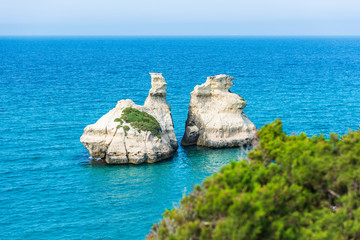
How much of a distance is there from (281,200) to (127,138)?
28.9 m

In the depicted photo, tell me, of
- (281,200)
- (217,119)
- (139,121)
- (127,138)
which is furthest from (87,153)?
(281,200)

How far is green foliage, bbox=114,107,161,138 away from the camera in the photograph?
4909 cm

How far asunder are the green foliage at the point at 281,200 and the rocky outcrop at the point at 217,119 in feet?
89.4

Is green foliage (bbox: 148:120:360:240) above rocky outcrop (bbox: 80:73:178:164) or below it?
above

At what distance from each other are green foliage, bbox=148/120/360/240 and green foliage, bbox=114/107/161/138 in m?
24.5

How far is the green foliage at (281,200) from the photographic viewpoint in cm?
1997

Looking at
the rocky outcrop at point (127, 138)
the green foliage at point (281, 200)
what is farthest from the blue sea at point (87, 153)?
the green foliage at point (281, 200)

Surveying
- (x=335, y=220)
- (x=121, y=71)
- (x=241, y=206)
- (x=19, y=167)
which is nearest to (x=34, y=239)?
(x=19, y=167)

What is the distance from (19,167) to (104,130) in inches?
381

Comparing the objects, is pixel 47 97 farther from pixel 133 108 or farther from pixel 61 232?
pixel 61 232

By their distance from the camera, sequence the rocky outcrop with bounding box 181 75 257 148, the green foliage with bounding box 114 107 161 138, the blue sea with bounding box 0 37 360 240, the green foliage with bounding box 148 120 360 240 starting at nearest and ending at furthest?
the green foliage with bounding box 148 120 360 240
the blue sea with bounding box 0 37 360 240
the green foliage with bounding box 114 107 161 138
the rocky outcrop with bounding box 181 75 257 148

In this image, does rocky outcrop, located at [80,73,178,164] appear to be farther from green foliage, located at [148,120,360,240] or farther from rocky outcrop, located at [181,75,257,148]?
green foliage, located at [148,120,360,240]

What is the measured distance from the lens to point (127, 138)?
1907 inches

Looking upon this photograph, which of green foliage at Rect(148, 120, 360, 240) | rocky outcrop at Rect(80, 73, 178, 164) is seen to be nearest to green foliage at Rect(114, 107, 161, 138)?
Answer: rocky outcrop at Rect(80, 73, 178, 164)
